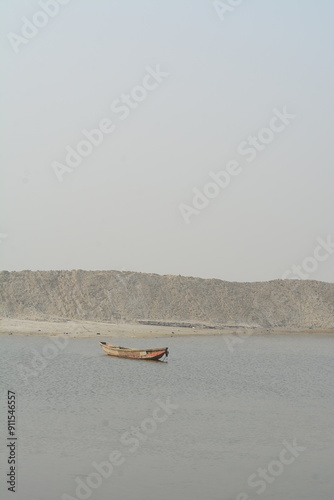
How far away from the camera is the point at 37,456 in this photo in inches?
873

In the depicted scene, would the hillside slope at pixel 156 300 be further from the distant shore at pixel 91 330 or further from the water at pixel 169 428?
the water at pixel 169 428

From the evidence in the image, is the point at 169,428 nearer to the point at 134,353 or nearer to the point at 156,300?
the point at 134,353

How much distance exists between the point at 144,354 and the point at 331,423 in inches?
815

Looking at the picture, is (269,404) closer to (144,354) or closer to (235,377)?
(235,377)

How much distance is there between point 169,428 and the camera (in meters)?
27.3

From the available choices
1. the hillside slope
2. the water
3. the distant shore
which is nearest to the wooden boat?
the water

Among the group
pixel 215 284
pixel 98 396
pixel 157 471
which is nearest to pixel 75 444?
pixel 157 471

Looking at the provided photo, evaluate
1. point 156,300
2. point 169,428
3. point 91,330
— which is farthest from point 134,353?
point 156,300

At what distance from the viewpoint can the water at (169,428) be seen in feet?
65.8

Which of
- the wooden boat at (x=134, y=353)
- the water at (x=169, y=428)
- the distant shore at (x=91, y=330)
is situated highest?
the distant shore at (x=91, y=330)

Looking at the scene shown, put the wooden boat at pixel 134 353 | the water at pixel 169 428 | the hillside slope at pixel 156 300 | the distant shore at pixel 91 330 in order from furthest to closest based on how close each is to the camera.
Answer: the hillside slope at pixel 156 300 → the distant shore at pixel 91 330 → the wooden boat at pixel 134 353 → the water at pixel 169 428

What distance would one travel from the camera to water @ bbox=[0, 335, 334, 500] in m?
20.1

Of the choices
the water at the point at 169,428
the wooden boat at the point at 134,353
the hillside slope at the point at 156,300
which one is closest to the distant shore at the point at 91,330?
the hillside slope at the point at 156,300

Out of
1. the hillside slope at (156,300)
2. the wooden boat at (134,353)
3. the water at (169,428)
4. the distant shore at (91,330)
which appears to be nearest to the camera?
the water at (169,428)
